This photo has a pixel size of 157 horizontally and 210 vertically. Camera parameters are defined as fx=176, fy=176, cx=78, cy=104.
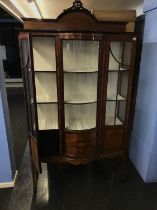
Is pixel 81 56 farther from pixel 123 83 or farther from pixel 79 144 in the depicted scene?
pixel 79 144

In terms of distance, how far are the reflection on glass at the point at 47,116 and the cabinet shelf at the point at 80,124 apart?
14 centimetres

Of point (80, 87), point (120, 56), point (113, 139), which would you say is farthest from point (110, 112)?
point (120, 56)

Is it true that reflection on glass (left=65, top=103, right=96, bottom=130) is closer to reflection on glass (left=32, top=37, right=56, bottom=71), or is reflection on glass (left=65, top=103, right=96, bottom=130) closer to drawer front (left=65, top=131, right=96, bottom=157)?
drawer front (left=65, top=131, right=96, bottom=157)

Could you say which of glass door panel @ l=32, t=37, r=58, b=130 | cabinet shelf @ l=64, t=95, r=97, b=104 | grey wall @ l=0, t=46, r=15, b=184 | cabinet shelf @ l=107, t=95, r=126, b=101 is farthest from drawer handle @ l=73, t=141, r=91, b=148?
grey wall @ l=0, t=46, r=15, b=184

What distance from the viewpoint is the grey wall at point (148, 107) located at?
1.87m

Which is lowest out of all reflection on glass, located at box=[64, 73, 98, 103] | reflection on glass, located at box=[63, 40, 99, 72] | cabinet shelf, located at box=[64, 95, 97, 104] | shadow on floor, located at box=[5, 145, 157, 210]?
shadow on floor, located at box=[5, 145, 157, 210]

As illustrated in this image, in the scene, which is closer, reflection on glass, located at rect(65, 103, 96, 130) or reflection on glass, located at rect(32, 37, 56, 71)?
reflection on glass, located at rect(32, 37, 56, 71)

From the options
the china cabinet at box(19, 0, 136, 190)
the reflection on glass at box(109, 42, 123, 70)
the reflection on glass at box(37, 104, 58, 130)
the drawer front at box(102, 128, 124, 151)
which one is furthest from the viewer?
the drawer front at box(102, 128, 124, 151)

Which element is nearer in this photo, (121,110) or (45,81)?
(45,81)

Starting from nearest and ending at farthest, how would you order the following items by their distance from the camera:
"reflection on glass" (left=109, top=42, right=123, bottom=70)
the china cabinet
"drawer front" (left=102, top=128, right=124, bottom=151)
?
the china cabinet
"reflection on glass" (left=109, top=42, right=123, bottom=70)
"drawer front" (left=102, top=128, right=124, bottom=151)

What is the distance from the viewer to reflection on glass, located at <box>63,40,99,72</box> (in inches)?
68.2

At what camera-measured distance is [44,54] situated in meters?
1.73

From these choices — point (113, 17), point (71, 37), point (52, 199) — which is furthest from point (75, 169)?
point (113, 17)

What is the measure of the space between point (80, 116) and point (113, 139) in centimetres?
45
